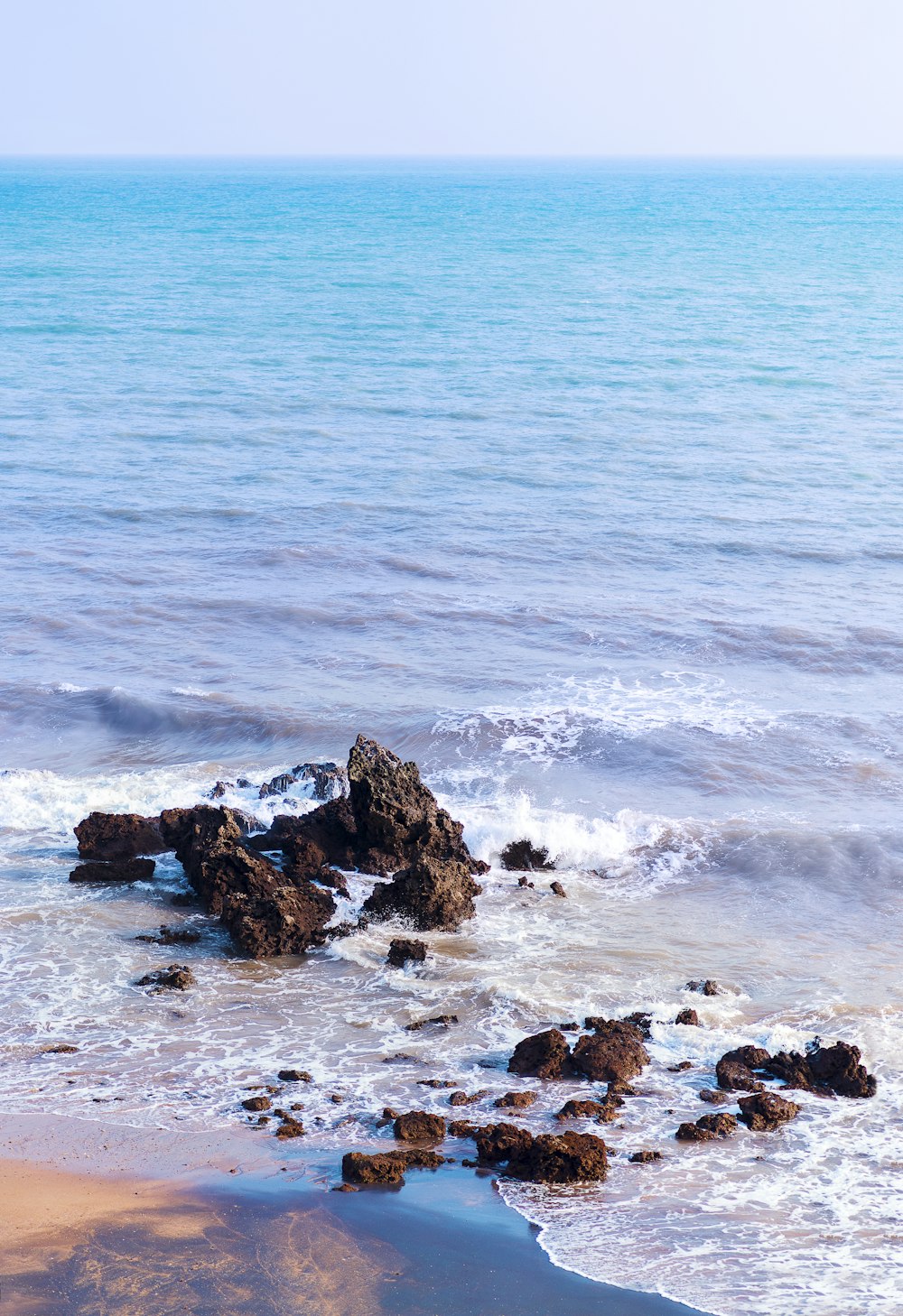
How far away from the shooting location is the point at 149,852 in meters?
13.2

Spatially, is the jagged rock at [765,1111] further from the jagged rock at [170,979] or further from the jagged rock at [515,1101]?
the jagged rock at [170,979]

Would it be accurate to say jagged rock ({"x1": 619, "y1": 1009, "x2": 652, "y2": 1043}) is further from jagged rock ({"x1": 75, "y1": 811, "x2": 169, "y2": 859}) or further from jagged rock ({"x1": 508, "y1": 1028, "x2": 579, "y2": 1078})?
jagged rock ({"x1": 75, "y1": 811, "x2": 169, "y2": 859})

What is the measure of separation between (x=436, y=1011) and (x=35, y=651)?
34.2 ft

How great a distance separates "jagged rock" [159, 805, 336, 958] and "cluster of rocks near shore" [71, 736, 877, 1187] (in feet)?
0.05

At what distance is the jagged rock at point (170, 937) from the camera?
11719 millimetres

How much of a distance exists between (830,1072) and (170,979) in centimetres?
514

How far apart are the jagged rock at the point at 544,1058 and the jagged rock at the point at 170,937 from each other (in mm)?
3335

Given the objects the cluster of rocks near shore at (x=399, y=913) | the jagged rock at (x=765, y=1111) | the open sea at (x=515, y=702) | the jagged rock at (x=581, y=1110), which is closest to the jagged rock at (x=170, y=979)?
the cluster of rocks near shore at (x=399, y=913)

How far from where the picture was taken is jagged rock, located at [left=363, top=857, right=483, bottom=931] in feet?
39.3

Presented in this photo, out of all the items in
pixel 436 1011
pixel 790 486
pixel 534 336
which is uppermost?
pixel 534 336

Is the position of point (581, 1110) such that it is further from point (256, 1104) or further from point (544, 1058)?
point (256, 1104)

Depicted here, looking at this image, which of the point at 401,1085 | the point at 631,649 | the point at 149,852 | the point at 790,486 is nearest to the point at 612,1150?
the point at 401,1085

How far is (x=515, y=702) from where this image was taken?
17.2m

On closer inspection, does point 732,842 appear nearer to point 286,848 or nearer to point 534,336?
point 286,848
